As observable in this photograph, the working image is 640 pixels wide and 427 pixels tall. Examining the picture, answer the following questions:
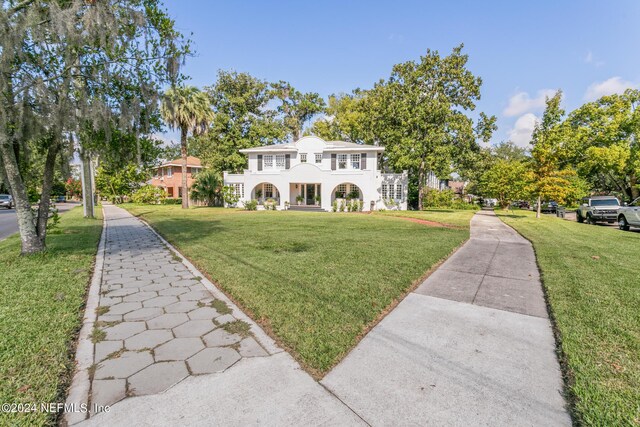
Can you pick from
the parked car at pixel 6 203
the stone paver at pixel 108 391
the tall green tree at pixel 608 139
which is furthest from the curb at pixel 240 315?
the parked car at pixel 6 203

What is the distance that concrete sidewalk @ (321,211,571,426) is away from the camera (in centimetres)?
215

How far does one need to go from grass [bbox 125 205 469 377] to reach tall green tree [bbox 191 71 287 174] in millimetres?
22399

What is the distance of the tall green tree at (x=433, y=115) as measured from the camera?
2297 cm

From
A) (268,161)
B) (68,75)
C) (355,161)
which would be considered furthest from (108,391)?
(268,161)

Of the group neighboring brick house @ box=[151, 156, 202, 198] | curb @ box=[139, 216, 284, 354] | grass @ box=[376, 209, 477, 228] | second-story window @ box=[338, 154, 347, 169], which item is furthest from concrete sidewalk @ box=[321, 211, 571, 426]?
neighboring brick house @ box=[151, 156, 202, 198]

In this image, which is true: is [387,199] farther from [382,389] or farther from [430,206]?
[382,389]

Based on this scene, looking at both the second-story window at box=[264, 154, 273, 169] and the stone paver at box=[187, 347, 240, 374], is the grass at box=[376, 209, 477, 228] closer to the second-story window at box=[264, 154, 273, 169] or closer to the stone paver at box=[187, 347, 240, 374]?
the second-story window at box=[264, 154, 273, 169]

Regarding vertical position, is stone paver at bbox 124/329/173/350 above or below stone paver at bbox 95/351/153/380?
above

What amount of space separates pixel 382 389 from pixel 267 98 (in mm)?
34948

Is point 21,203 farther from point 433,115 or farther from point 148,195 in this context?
point 148,195

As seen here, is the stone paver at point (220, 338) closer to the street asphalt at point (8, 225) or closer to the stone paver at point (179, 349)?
the stone paver at point (179, 349)

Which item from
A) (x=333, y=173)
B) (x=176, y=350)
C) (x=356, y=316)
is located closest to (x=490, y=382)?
(x=356, y=316)

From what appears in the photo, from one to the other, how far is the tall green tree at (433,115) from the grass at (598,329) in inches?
669

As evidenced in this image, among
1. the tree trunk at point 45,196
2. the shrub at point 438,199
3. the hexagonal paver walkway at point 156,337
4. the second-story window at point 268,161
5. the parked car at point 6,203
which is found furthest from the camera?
the shrub at point 438,199
